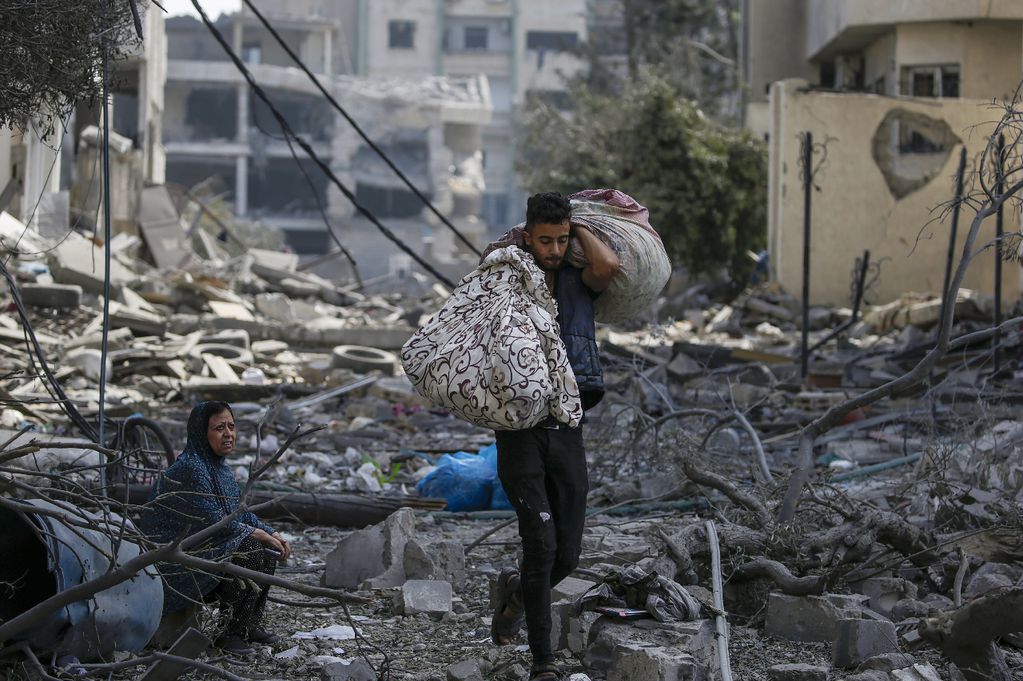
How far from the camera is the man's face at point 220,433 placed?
5164mm

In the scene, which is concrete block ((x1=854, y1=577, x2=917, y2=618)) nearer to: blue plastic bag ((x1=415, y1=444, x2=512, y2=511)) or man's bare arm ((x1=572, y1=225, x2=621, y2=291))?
man's bare arm ((x1=572, y1=225, x2=621, y2=291))

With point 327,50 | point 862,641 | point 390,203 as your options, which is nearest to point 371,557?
point 862,641

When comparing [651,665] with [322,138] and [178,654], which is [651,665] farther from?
[322,138]

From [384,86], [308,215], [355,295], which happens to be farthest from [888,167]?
[308,215]

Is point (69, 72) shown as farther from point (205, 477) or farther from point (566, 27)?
point (566, 27)

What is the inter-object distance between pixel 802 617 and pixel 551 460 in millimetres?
1352

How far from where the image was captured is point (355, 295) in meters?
26.0

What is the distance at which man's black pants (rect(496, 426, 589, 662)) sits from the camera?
15.3ft

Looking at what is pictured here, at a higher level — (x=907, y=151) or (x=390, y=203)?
(x=907, y=151)

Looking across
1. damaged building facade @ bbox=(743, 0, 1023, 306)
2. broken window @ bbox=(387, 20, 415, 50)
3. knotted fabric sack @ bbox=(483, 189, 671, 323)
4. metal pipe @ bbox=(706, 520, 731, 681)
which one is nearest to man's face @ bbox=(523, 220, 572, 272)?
knotted fabric sack @ bbox=(483, 189, 671, 323)

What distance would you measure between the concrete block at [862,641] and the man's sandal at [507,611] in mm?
1185

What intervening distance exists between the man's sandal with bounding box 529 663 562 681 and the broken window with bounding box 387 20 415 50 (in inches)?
2382

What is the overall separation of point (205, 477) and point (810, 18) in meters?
22.9

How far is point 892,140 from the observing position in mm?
21828
